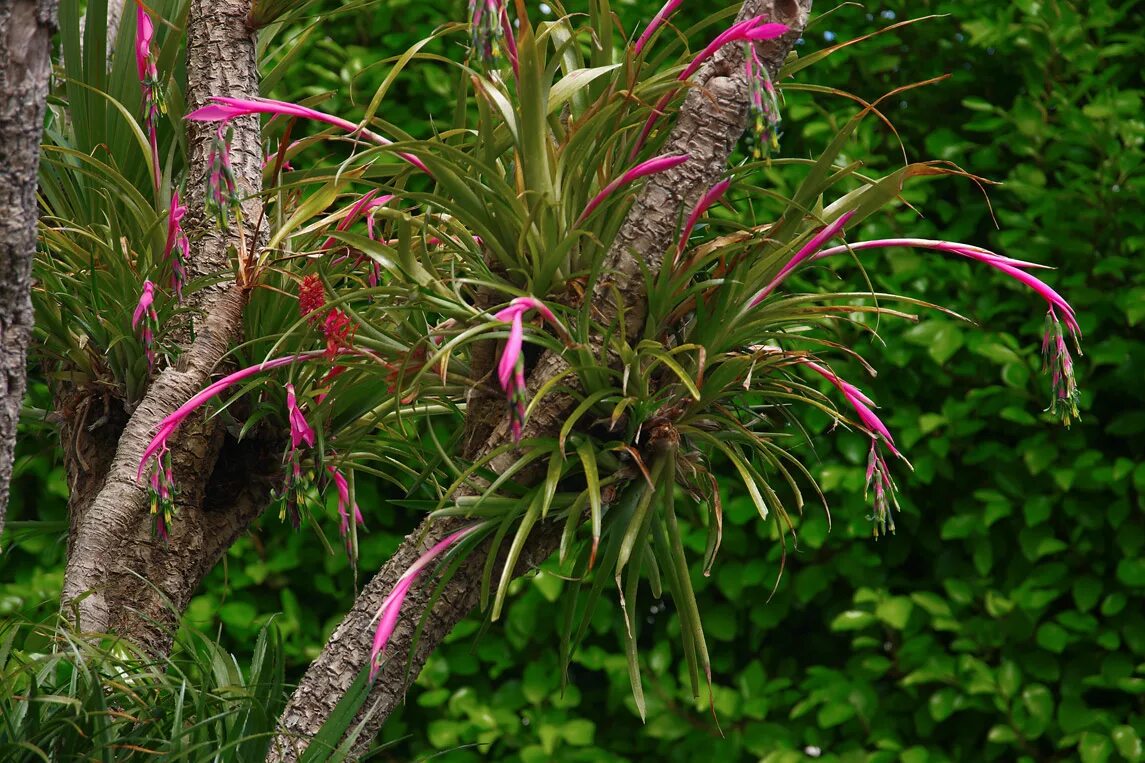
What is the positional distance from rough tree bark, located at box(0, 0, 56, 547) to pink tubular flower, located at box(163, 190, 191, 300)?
0.47 m

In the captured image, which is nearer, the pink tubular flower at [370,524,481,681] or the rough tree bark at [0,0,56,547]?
the rough tree bark at [0,0,56,547]

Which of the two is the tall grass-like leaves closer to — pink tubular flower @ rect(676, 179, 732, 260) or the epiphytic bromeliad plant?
the epiphytic bromeliad plant

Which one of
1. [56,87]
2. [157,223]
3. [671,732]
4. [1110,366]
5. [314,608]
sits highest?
[56,87]

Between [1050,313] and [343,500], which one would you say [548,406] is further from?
[1050,313]

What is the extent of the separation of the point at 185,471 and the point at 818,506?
4.31 feet

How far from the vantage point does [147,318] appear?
134 centimetres

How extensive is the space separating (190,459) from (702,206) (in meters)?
0.72

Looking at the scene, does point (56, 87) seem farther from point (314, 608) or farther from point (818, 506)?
point (818, 506)

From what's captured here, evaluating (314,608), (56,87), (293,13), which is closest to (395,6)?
(56,87)

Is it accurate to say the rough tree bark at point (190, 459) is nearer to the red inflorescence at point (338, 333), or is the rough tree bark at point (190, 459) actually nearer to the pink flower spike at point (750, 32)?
the red inflorescence at point (338, 333)

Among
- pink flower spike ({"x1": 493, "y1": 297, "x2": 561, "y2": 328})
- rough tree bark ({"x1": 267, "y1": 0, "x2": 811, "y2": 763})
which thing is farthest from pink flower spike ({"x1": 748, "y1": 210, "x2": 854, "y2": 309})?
pink flower spike ({"x1": 493, "y1": 297, "x2": 561, "y2": 328})

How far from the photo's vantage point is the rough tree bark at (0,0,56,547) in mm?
777

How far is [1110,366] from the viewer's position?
2262mm

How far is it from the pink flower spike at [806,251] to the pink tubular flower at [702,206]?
9 cm
